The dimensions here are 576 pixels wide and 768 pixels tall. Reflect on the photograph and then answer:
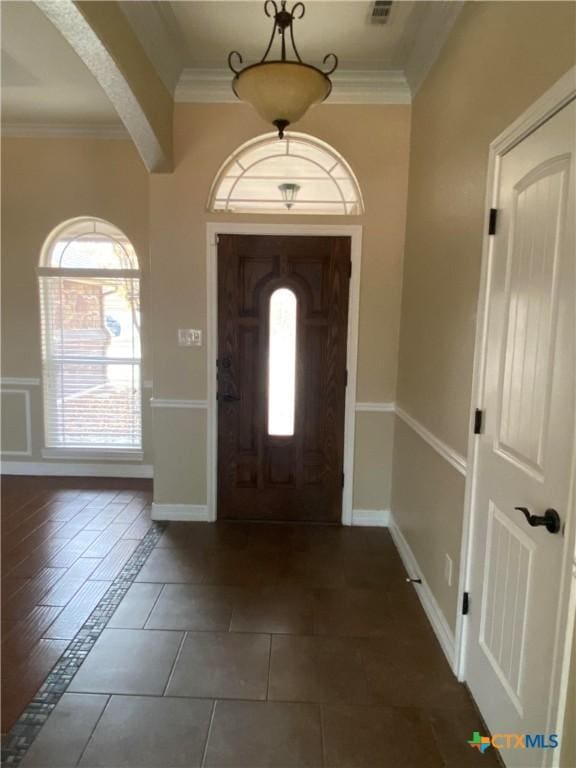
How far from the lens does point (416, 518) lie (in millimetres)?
2852

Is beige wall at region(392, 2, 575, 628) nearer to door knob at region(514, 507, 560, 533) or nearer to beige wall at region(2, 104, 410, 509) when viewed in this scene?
beige wall at region(2, 104, 410, 509)

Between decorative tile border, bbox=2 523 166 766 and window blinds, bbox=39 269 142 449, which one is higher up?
window blinds, bbox=39 269 142 449

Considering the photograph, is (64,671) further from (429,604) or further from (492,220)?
(492,220)

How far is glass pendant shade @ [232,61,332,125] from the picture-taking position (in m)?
1.97

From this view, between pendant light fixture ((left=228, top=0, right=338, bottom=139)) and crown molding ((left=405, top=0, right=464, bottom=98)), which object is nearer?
pendant light fixture ((left=228, top=0, right=338, bottom=139))

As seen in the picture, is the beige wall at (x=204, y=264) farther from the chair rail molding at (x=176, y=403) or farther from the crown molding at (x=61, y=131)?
the crown molding at (x=61, y=131)

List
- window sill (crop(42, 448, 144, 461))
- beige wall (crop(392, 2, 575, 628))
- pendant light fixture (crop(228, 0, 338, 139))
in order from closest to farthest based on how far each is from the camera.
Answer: beige wall (crop(392, 2, 575, 628)), pendant light fixture (crop(228, 0, 338, 139)), window sill (crop(42, 448, 144, 461))

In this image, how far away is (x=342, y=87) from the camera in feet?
10.5

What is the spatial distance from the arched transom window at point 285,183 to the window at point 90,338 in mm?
1349

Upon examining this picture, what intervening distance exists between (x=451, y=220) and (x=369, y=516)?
2.24 metres

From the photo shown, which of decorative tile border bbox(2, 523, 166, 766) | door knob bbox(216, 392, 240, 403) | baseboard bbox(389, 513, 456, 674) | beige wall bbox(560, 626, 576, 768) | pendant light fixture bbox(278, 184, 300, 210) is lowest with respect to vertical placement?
decorative tile border bbox(2, 523, 166, 766)

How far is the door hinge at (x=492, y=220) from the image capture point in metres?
1.83

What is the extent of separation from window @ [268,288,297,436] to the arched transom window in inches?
25.9

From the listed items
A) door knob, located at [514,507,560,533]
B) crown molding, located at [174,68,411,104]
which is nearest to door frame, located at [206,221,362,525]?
crown molding, located at [174,68,411,104]
